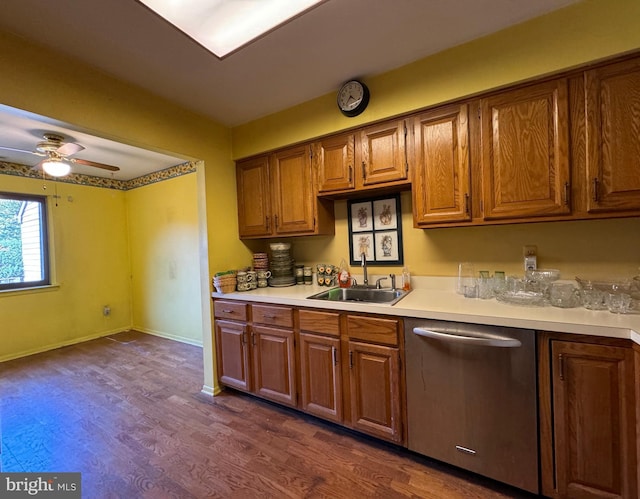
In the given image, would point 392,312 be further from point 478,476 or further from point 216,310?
point 216,310

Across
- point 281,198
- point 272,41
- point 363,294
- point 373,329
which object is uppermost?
point 272,41

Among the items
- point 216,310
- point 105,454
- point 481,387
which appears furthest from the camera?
point 216,310

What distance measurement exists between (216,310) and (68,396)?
1.55m

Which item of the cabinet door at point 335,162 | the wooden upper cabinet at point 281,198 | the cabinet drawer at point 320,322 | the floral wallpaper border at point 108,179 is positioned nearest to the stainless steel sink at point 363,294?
the cabinet drawer at point 320,322

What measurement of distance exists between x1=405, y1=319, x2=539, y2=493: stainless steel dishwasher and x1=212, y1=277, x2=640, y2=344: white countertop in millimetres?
51

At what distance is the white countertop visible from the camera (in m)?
1.17

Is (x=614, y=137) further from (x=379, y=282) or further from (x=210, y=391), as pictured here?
(x=210, y=391)

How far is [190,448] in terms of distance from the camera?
5.78 ft

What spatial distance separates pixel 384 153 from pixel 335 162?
0.39 metres

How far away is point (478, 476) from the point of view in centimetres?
148

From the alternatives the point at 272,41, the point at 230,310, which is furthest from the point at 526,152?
the point at 230,310

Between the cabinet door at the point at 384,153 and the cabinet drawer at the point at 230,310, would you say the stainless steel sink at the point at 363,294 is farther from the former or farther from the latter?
the cabinet door at the point at 384,153

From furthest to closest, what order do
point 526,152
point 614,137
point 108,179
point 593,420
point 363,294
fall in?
1. point 108,179
2. point 363,294
3. point 526,152
4. point 614,137
5. point 593,420

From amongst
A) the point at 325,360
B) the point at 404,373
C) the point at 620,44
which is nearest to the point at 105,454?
the point at 325,360
